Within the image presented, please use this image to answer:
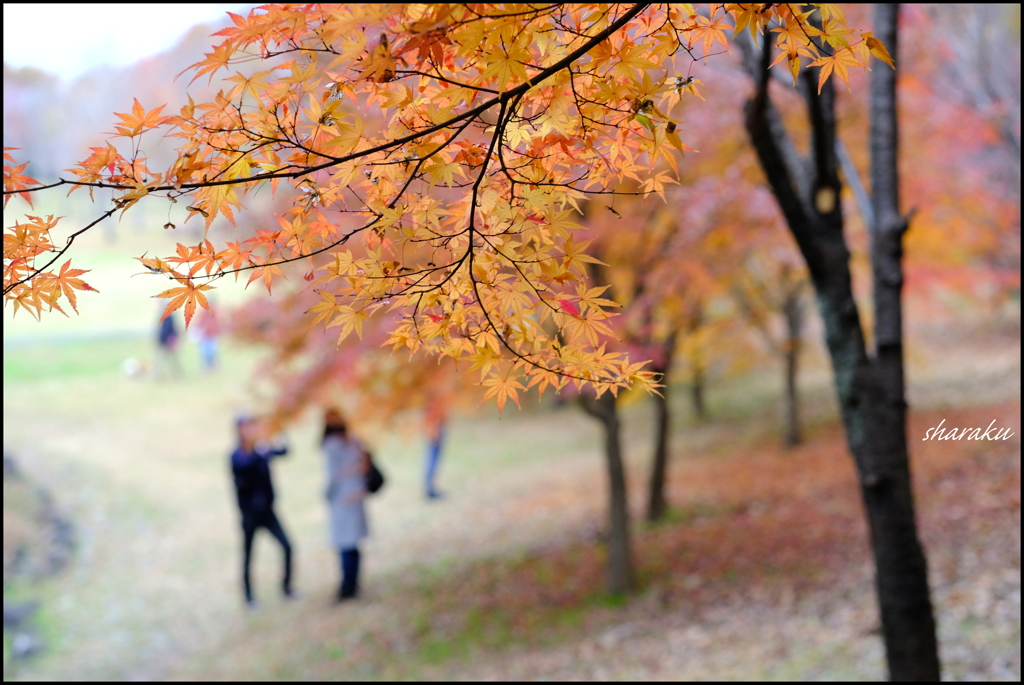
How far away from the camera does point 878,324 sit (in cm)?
331

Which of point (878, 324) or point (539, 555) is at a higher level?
point (878, 324)

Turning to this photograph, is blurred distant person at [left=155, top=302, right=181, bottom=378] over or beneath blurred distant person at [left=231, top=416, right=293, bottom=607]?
over

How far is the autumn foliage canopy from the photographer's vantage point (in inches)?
53.6

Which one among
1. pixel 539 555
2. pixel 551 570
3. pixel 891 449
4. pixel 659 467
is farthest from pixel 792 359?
pixel 891 449

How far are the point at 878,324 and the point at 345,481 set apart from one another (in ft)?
16.8

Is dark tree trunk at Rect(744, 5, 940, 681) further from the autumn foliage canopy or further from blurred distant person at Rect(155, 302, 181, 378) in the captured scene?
blurred distant person at Rect(155, 302, 181, 378)

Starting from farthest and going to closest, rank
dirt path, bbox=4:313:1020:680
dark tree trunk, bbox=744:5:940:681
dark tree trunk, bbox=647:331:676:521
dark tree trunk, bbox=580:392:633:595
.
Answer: dark tree trunk, bbox=647:331:676:521 → dark tree trunk, bbox=580:392:633:595 → dirt path, bbox=4:313:1020:680 → dark tree trunk, bbox=744:5:940:681

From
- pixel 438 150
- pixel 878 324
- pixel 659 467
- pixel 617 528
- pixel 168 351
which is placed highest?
pixel 168 351

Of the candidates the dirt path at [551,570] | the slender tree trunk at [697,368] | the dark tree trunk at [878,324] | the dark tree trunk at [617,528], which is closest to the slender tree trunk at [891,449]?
the dark tree trunk at [878,324]

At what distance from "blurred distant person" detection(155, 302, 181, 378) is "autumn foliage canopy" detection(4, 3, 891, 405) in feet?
62.8

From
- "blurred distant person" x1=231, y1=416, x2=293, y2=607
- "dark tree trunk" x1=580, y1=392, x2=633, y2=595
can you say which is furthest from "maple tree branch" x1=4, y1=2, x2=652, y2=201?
"blurred distant person" x1=231, y1=416, x2=293, y2=607

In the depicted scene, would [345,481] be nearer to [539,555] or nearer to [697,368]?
[539,555]

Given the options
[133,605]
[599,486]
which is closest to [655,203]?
[599,486]

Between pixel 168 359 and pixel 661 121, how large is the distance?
21.9 m
